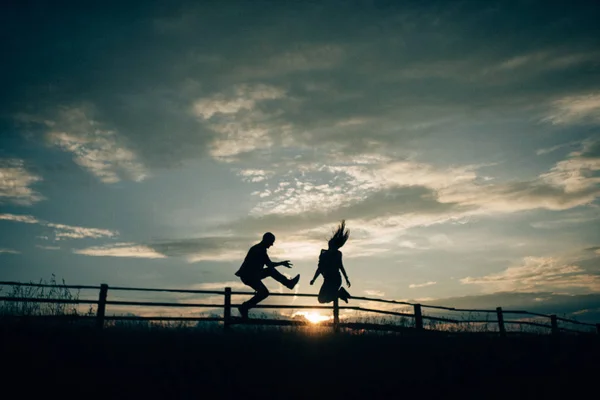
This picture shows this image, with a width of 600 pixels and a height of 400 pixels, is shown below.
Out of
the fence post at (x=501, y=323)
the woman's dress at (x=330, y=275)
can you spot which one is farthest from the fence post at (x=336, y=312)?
the fence post at (x=501, y=323)

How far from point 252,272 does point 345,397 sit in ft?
17.8

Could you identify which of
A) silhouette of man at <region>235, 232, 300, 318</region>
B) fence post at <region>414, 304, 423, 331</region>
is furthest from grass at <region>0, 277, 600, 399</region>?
fence post at <region>414, 304, 423, 331</region>

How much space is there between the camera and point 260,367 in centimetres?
832

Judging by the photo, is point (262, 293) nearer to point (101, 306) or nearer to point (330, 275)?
point (330, 275)

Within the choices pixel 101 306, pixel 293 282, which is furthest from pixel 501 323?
pixel 101 306

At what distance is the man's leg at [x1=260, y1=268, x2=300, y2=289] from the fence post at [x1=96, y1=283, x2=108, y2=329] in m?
4.00

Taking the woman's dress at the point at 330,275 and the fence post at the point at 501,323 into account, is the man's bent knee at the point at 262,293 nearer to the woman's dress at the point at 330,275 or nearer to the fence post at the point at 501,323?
the woman's dress at the point at 330,275

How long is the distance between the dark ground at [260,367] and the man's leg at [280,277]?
138cm

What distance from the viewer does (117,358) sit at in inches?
313

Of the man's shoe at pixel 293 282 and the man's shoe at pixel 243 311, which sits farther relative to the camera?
the man's shoe at pixel 293 282

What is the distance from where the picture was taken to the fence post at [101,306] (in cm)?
1151

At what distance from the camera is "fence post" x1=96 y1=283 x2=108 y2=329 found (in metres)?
11.5

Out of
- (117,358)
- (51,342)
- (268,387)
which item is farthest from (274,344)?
(51,342)

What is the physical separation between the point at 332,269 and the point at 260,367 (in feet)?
21.2
